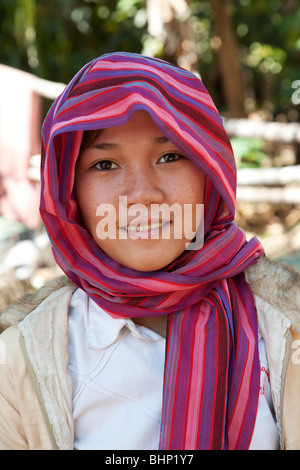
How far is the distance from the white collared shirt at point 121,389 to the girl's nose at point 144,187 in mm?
322

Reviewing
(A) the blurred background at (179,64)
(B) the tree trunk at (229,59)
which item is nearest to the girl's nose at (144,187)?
(A) the blurred background at (179,64)

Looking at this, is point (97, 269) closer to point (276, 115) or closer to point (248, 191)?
point (248, 191)

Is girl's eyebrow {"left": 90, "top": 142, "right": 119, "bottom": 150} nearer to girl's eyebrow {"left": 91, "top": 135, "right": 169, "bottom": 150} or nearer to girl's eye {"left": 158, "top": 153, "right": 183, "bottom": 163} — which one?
girl's eyebrow {"left": 91, "top": 135, "right": 169, "bottom": 150}

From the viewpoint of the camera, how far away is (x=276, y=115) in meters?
7.68

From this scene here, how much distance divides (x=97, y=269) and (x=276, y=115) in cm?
685

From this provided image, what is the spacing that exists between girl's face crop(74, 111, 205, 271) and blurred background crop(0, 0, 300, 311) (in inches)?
74.8

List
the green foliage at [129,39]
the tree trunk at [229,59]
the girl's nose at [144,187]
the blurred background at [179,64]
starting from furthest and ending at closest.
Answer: the green foliage at [129,39] < the tree trunk at [229,59] < the blurred background at [179,64] < the girl's nose at [144,187]

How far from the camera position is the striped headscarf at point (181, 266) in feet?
4.09

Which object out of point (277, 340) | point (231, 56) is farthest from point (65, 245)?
point (231, 56)

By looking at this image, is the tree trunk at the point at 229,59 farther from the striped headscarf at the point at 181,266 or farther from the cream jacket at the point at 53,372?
the cream jacket at the point at 53,372

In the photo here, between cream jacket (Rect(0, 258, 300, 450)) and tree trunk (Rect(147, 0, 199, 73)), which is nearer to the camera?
cream jacket (Rect(0, 258, 300, 450))

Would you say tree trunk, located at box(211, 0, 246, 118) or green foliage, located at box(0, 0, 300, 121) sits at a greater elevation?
green foliage, located at box(0, 0, 300, 121)

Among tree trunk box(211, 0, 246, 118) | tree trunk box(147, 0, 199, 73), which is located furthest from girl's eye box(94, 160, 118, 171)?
tree trunk box(211, 0, 246, 118)

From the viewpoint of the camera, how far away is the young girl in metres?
1.26
